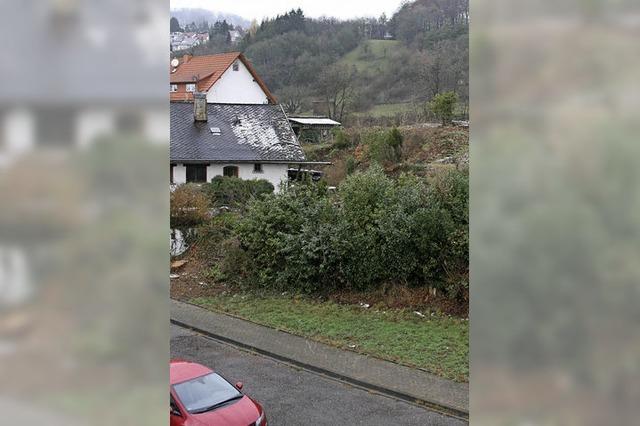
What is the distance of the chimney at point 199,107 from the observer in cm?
1848

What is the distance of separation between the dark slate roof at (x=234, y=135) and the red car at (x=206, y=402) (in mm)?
12528

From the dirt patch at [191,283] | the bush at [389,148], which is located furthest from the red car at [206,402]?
the bush at [389,148]

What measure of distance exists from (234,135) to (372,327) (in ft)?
38.8

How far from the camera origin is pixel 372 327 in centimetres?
840

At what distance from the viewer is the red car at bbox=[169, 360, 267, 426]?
15.9 feet

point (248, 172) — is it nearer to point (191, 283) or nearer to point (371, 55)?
point (191, 283)

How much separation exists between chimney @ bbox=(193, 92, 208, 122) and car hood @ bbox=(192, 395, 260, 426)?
47.2 ft

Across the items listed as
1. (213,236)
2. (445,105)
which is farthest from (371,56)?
(213,236)

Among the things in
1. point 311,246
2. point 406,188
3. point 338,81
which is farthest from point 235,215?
point 338,81
